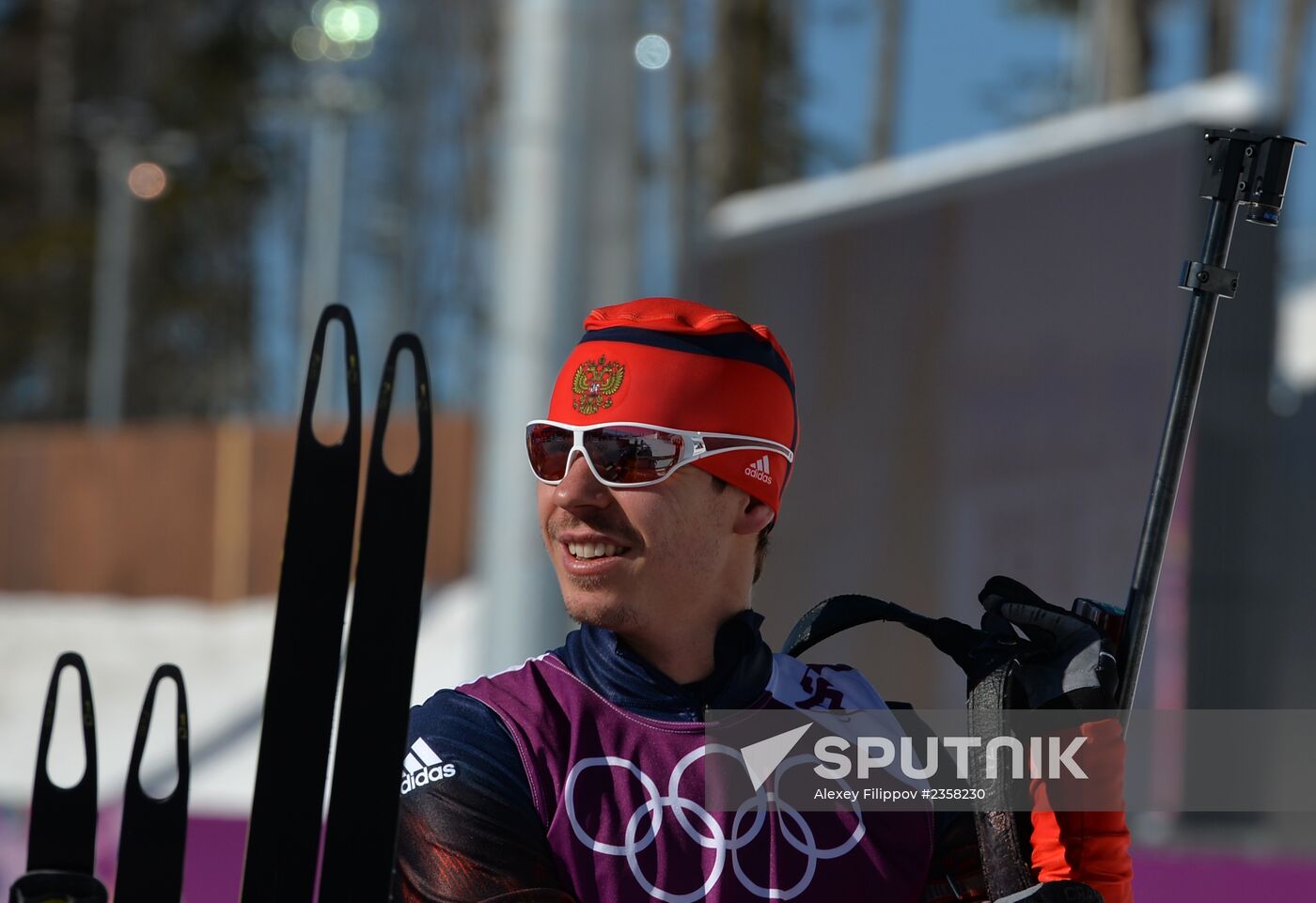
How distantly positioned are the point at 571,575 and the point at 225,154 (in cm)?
3597

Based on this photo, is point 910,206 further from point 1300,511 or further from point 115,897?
point 115,897

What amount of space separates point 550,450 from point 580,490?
8cm

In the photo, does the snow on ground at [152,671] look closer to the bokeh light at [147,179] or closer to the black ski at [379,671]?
the black ski at [379,671]

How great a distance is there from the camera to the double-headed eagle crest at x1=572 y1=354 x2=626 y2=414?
83.3 inches

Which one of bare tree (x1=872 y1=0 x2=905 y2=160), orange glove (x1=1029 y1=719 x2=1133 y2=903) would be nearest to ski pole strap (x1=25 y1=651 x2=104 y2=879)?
orange glove (x1=1029 y1=719 x2=1133 y2=903)

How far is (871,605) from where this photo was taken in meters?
2.21

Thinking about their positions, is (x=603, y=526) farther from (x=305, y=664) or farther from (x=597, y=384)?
(x=305, y=664)

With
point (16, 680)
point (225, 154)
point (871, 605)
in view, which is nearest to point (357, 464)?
point (871, 605)

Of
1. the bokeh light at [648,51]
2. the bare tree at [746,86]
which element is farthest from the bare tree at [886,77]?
the bokeh light at [648,51]

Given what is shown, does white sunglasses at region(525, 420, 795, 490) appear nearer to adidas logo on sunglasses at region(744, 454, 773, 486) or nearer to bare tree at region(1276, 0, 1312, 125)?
adidas logo on sunglasses at region(744, 454, 773, 486)

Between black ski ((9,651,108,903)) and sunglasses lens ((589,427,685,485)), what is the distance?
2.02 feet

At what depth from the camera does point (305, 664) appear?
190 centimetres

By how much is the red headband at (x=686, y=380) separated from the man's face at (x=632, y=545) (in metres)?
0.05

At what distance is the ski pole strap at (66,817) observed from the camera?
197 cm
